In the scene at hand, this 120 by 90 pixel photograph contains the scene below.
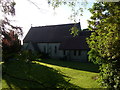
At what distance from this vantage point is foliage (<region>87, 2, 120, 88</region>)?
7.73 m

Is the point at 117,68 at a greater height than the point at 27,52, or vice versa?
the point at 27,52

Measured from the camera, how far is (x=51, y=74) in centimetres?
444

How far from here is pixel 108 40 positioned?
8.11m

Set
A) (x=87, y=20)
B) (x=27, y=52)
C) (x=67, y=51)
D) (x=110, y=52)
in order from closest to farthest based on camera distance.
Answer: (x=27, y=52) < (x=110, y=52) < (x=87, y=20) < (x=67, y=51)

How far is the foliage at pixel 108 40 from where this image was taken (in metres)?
7.73

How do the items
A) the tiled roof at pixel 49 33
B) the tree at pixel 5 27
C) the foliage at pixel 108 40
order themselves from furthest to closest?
the tiled roof at pixel 49 33 < the foliage at pixel 108 40 < the tree at pixel 5 27

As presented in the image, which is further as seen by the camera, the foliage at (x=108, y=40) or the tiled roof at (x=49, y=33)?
the tiled roof at (x=49, y=33)

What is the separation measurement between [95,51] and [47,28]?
37244 millimetres

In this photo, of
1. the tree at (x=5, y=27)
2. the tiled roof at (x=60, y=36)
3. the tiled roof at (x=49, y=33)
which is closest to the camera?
the tree at (x=5, y=27)

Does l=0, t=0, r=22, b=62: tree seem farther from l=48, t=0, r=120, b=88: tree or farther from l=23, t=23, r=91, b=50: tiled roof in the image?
l=23, t=23, r=91, b=50: tiled roof

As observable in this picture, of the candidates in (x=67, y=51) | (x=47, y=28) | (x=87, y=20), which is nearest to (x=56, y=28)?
(x=47, y=28)

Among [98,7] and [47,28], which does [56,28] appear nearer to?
[47,28]

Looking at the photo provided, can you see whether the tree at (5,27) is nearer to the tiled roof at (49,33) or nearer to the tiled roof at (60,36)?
the tiled roof at (60,36)

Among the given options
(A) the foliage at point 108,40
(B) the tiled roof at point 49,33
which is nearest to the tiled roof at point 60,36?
(B) the tiled roof at point 49,33
